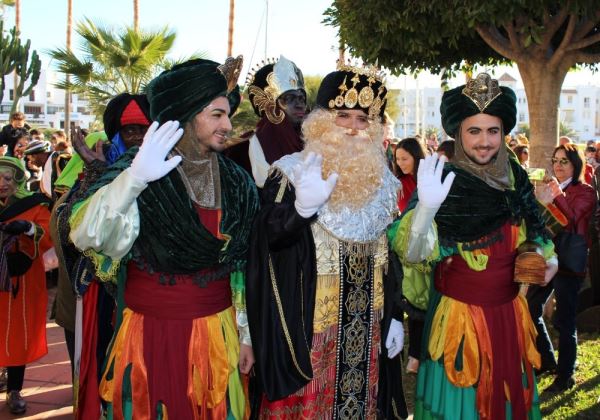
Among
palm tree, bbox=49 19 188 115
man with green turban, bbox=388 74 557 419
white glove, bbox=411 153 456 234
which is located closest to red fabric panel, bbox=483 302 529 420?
man with green turban, bbox=388 74 557 419

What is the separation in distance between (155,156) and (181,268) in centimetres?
54

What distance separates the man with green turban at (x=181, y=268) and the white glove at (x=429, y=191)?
87 centimetres

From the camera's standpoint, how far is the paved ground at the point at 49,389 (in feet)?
15.4

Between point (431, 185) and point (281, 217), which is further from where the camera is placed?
point (431, 185)

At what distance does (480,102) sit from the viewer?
344 cm

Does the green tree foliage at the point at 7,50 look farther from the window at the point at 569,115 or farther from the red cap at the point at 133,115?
the window at the point at 569,115

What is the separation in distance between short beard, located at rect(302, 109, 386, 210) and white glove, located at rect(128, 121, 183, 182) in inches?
36.6

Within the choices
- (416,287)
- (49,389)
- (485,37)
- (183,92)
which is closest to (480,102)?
(416,287)

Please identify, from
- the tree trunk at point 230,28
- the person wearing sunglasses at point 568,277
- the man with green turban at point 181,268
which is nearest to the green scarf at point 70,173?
the man with green turban at point 181,268

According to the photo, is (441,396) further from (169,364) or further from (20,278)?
(20,278)

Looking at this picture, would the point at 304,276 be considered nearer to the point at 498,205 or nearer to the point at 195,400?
the point at 195,400

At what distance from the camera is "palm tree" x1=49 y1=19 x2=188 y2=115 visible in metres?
11.7

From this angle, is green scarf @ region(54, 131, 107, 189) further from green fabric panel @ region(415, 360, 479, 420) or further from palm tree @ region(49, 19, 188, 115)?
palm tree @ region(49, 19, 188, 115)

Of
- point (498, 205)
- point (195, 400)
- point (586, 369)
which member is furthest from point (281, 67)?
point (586, 369)
